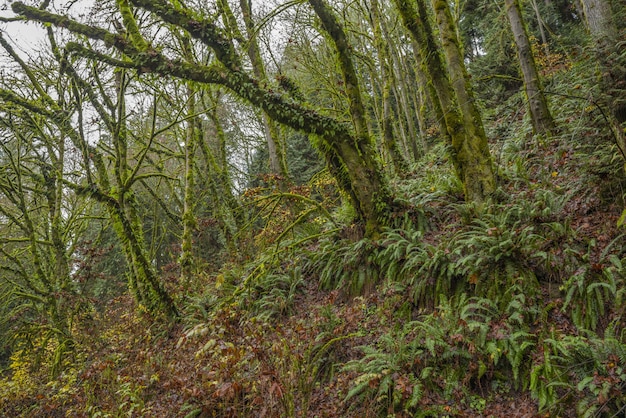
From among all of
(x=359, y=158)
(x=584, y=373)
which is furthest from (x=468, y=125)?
(x=584, y=373)

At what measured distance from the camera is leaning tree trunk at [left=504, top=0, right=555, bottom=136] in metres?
7.48

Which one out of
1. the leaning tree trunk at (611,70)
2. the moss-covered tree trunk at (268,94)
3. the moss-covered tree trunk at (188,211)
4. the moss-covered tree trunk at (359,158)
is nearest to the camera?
the leaning tree trunk at (611,70)

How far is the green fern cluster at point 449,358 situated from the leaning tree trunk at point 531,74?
14.9 feet

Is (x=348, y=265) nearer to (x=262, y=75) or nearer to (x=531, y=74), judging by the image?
(x=531, y=74)

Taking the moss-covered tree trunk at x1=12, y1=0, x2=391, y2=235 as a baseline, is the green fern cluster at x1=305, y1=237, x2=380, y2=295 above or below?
below

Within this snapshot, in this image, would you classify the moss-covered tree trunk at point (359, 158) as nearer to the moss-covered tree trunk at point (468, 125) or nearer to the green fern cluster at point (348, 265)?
the green fern cluster at point (348, 265)

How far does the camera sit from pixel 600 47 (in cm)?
598

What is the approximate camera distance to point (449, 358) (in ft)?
14.6

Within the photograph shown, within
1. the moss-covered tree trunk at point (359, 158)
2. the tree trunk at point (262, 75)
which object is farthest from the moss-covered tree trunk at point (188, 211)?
the moss-covered tree trunk at point (359, 158)

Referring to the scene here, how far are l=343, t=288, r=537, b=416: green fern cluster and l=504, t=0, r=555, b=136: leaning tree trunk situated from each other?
4.56 metres

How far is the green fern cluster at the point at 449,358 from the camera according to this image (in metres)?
4.14

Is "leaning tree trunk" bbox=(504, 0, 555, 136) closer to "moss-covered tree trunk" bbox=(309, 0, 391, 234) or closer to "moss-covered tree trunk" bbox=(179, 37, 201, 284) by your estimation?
"moss-covered tree trunk" bbox=(309, 0, 391, 234)

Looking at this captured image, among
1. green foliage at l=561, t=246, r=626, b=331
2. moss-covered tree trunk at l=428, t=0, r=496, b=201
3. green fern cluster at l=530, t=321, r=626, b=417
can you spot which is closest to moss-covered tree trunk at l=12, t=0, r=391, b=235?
moss-covered tree trunk at l=428, t=0, r=496, b=201

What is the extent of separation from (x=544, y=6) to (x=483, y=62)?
13.8 feet
